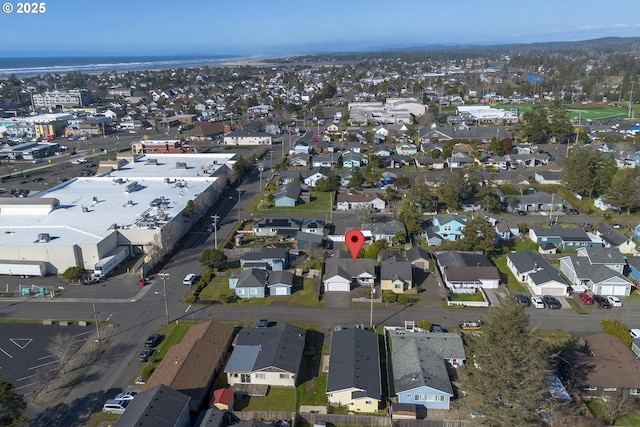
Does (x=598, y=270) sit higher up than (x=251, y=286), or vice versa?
(x=251, y=286)

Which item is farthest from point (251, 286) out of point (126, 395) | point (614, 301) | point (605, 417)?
point (614, 301)

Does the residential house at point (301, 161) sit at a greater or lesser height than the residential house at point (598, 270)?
greater

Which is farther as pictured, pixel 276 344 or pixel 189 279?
pixel 189 279

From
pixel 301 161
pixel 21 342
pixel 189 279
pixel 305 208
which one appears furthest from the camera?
pixel 301 161

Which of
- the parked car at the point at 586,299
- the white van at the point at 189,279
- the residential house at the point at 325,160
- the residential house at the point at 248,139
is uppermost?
the residential house at the point at 248,139

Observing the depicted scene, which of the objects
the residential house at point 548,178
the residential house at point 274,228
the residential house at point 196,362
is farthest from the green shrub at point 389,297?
the residential house at point 548,178

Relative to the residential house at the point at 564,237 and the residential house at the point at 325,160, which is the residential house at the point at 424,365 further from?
the residential house at the point at 325,160

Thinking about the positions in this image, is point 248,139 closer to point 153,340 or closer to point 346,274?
point 346,274
